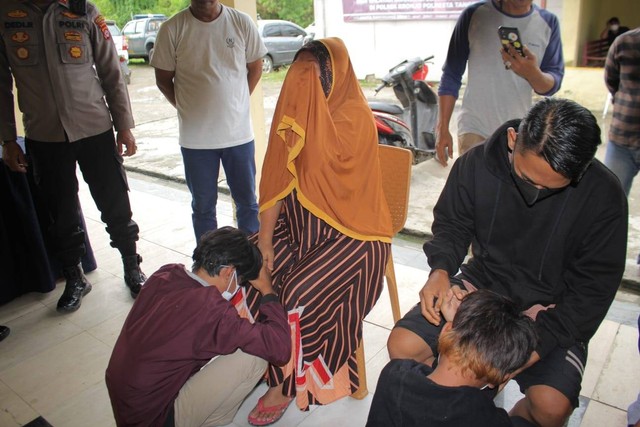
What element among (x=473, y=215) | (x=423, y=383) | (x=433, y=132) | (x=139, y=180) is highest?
(x=473, y=215)

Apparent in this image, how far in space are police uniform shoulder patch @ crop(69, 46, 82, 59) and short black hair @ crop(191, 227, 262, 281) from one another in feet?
Result: 4.41

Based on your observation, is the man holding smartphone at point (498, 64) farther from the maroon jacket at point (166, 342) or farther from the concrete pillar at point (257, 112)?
the maroon jacket at point (166, 342)

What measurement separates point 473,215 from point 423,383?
0.72 metres

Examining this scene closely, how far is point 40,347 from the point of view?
2.43m

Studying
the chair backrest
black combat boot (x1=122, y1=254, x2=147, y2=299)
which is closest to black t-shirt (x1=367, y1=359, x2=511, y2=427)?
the chair backrest

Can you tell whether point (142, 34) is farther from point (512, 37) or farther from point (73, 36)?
point (512, 37)

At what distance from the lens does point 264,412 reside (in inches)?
75.2

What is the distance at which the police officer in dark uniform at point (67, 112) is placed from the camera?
2.38 metres

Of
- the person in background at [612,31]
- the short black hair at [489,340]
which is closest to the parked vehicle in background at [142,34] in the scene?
the person in background at [612,31]

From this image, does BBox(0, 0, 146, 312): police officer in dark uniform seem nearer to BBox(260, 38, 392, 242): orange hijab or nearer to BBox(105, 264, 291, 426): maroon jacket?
BBox(260, 38, 392, 242): orange hijab

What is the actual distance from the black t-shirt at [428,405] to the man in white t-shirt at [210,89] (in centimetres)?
180

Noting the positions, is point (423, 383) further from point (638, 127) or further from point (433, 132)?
point (433, 132)

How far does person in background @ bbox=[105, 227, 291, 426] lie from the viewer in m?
1.43

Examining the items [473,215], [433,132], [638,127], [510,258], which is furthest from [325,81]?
[433,132]
